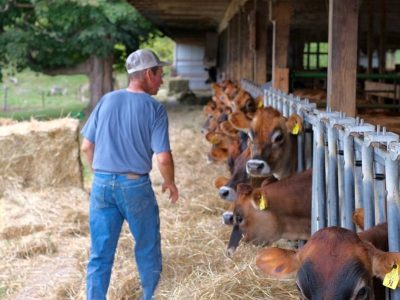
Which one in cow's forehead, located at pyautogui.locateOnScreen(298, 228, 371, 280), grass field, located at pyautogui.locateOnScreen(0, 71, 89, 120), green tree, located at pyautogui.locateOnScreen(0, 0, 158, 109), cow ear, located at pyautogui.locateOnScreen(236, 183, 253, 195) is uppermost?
green tree, located at pyautogui.locateOnScreen(0, 0, 158, 109)

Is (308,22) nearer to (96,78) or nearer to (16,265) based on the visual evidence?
(96,78)

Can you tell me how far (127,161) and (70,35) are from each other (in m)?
16.4

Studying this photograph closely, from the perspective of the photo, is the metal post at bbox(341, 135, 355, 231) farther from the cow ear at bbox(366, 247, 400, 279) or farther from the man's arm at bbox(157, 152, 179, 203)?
the man's arm at bbox(157, 152, 179, 203)

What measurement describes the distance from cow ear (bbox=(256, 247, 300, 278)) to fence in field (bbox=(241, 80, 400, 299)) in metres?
0.42

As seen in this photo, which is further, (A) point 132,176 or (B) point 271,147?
(B) point 271,147

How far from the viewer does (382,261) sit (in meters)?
2.68

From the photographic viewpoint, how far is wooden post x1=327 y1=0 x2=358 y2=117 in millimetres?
4852

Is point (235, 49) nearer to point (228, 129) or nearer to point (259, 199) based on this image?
point (228, 129)

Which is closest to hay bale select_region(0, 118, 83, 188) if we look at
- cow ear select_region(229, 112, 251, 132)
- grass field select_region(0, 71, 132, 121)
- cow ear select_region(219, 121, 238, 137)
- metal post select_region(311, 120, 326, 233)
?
cow ear select_region(219, 121, 238, 137)

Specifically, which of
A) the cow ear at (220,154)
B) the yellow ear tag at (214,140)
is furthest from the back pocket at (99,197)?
the yellow ear tag at (214,140)

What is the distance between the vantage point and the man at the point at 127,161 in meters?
4.79

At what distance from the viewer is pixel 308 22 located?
1647 centimetres

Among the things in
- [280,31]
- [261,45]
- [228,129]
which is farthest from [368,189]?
[261,45]

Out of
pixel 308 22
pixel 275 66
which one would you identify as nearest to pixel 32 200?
pixel 275 66
